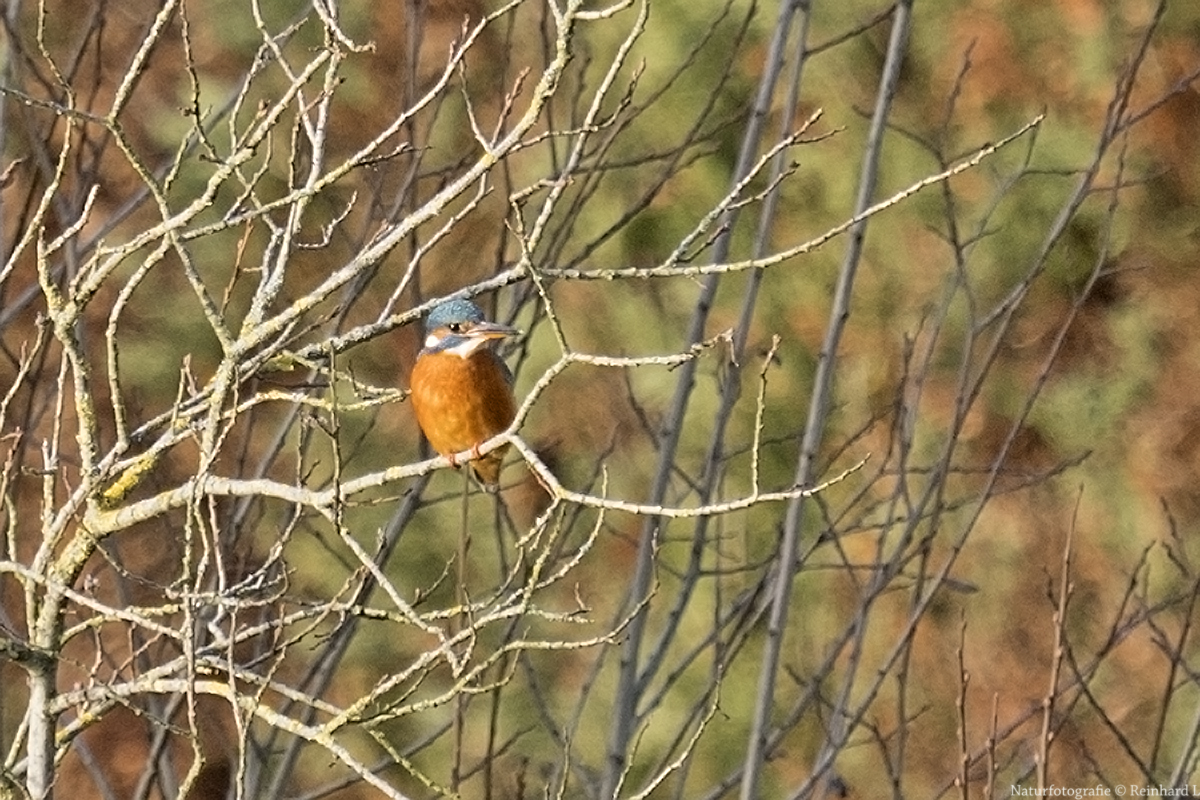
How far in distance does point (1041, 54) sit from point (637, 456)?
3.20 meters

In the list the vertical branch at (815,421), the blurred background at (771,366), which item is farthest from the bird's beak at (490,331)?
the blurred background at (771,366)

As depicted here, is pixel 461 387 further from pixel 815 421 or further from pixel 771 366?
pixel 771 366

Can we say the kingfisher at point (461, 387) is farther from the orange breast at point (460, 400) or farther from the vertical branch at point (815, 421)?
the vertical branch at point (815, 421)

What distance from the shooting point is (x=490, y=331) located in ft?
12.3

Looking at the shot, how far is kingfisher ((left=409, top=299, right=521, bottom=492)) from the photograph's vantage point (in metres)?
3.87

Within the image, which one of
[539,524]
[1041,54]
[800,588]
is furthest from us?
[1041,54]

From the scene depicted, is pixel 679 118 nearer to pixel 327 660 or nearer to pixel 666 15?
pixel 666 15

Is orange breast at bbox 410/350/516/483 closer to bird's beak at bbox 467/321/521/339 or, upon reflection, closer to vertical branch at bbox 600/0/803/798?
bird's beak at bbox 467/321/521/339

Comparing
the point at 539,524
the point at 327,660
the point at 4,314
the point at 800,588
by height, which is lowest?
the point at 800,588

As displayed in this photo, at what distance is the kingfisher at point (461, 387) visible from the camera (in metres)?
3.87

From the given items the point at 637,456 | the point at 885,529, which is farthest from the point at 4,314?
the point at 637,456

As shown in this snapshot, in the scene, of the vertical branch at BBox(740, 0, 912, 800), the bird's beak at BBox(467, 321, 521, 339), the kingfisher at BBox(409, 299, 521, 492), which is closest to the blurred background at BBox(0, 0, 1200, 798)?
the kingfisher at BBox(409, 299, 521, 492)

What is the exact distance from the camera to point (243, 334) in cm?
259

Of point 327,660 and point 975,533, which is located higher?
point 327,660
